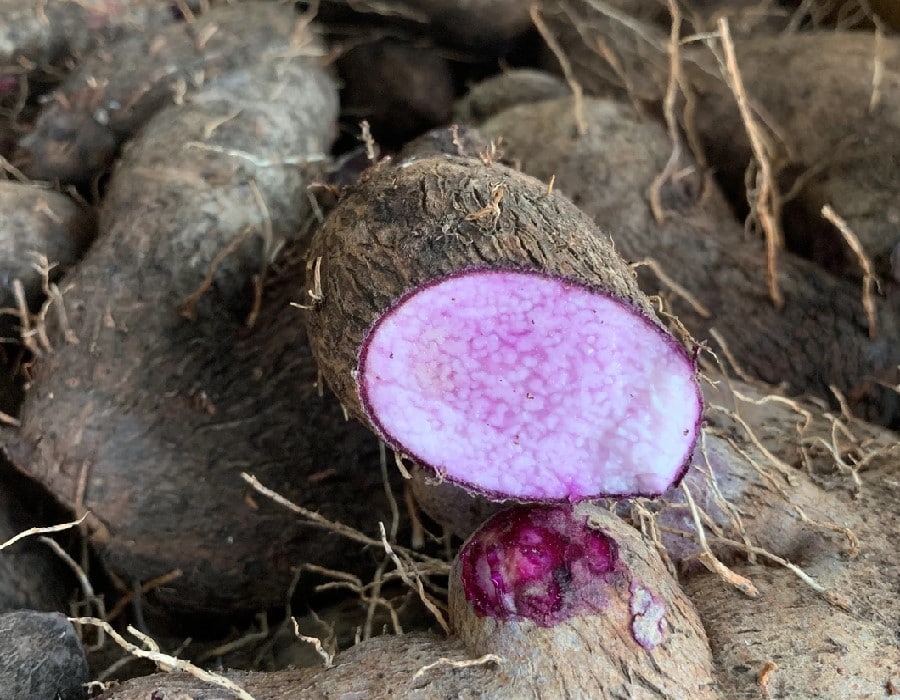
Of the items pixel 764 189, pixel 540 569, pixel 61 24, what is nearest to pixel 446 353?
pixel 540 569

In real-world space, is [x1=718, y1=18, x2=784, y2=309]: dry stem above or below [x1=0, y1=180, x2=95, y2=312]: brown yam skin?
below

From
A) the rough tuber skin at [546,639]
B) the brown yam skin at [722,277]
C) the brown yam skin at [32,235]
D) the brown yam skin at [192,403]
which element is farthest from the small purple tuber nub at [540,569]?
the brown yam skin at [32,235]

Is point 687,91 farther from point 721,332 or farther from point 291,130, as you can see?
point 291,130

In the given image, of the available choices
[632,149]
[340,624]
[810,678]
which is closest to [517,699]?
[810,678]

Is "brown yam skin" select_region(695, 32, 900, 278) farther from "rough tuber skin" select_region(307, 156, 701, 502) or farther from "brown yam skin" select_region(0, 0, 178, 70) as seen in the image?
"brown yam skin" select_region(0, 0, 178, 70)

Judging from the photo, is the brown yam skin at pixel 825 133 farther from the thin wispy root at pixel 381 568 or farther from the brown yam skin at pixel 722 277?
the thin wispy root at pixel 381 568

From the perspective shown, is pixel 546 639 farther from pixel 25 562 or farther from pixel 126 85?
pixel 126 85

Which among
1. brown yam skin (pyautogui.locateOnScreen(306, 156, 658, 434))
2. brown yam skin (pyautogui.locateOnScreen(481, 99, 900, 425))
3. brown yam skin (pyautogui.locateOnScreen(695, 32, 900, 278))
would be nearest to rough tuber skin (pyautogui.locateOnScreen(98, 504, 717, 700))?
brown yam skin (pyautogui.locateOnScreen(306, 156, 658, 434))
